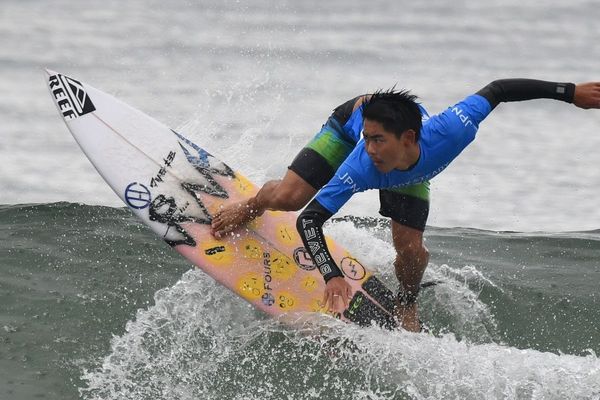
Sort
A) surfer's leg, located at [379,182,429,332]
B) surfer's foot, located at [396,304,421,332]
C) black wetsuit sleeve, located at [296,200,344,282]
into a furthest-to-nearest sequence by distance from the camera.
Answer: surfer's foot, located at [396,304,421,332] < surfer's leg, located at [379,182,429,332] < black wetsuit sleeve, located at [296,200,344,282]

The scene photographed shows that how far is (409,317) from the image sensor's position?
7.42 m

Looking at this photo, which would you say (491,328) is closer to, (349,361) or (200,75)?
(349,361)

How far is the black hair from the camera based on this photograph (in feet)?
20.3

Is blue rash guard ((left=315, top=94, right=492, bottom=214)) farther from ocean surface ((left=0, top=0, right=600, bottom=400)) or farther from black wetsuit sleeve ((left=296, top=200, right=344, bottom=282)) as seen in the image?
ocean surface ((left=0, top=0, right=600, bottom=400))

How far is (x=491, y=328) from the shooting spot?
763 centimetres

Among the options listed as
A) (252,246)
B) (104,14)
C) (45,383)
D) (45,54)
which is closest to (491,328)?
(252,246)

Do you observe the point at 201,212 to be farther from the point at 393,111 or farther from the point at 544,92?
the point at 544,92

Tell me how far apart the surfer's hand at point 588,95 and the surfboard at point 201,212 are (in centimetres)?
187

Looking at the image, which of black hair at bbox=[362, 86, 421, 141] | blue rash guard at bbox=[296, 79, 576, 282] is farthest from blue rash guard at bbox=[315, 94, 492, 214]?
black hair at bbox=[362, 86, 421, 141]

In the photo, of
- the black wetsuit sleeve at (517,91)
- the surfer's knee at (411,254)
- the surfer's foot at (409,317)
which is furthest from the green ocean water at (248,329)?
the black wetsuit sleeve at (517,91)

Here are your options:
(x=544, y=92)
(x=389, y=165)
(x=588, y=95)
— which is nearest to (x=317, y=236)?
(x=389, y=165)

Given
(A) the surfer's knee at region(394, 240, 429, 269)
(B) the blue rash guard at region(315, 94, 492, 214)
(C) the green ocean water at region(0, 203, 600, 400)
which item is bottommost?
(C) the green ocean water at region(0, 203, 600, 400)

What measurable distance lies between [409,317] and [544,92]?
69.2 inches

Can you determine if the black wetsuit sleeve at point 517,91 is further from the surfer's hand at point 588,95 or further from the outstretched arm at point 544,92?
the surfer's hand at point 588,95
